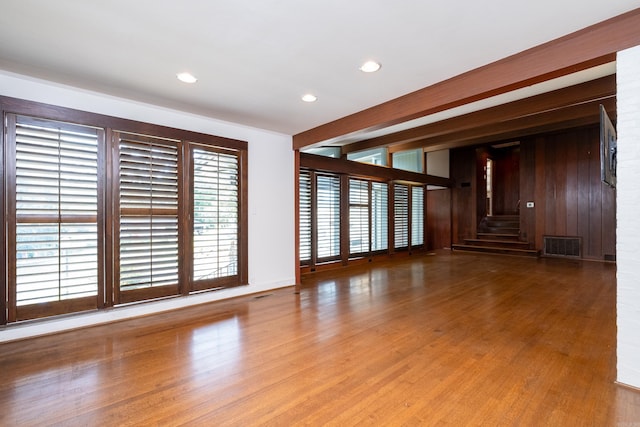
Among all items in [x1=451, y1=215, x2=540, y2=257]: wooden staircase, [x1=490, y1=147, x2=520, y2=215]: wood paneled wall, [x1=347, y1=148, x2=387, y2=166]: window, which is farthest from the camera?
[x1=490, y1=147, x2=520, y2=215]: wood paneled wall

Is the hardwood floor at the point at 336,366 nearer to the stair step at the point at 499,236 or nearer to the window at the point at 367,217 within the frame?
the window at the point at 367,217

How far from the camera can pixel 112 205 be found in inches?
131

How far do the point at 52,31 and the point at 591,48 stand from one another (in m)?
3.93

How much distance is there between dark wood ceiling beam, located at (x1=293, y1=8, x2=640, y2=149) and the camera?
6.75 feet

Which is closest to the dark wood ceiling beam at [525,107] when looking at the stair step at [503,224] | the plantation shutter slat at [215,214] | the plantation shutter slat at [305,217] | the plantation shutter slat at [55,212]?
the plantation shutter slat at [305,217]

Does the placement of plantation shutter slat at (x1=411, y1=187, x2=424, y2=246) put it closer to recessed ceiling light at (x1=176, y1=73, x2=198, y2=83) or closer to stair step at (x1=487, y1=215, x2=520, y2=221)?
stair step at (x1=487, y1=215, x2=520, y2=221)

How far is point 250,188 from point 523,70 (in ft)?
11.7

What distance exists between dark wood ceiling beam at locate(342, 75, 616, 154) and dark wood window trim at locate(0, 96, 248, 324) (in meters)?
3.32

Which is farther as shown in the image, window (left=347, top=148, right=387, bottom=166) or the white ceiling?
window (left=347, top=148, right=387, bottom=166)

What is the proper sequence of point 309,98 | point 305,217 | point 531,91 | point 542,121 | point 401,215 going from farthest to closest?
point 401,215
point 305,217
point 542,121
point 531,91
point 309,98

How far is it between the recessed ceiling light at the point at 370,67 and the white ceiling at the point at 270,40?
0.21 feet

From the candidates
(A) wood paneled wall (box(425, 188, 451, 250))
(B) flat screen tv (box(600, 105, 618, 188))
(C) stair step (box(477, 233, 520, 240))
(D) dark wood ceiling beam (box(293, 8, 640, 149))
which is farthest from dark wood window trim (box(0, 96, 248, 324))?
(C) stair step (box(477, 233, 520, 240))

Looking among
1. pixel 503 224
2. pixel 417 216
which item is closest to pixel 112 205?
pixel 417 216

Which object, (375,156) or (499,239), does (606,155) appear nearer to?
(375,156)
